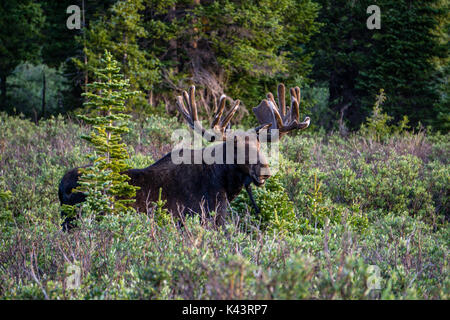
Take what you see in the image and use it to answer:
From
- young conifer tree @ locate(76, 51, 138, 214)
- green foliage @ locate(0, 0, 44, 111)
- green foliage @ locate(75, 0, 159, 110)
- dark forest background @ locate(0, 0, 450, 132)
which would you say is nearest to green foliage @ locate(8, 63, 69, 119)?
green foliage @ locate(0, 0, 44, 111)

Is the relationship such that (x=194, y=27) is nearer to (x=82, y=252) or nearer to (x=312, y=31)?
(x=312, y=31)

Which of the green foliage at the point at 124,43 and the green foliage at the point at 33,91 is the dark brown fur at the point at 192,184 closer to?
the green foliage at the point at 124,43

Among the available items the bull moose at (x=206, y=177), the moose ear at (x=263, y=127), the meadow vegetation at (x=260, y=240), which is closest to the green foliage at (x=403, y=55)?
the meadow vegetation at (x=260, y=240)

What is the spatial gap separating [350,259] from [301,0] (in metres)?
16.0

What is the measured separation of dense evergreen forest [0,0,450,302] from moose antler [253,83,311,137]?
4 centimetres

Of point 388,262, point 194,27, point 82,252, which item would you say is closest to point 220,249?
point 82,252

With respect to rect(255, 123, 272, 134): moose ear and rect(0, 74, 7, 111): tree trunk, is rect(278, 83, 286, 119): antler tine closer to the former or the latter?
rect(255, 123, 272, 134): moose ear

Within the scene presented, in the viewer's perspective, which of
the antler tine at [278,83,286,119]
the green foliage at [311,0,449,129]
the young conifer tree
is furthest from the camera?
the green foliage at [311,0,449,129]

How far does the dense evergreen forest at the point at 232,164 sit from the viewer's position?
3396 mm

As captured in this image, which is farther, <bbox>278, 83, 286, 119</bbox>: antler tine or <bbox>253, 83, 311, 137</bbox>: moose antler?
<bbox>278, 83, 286, 119</bbox>: antler tine

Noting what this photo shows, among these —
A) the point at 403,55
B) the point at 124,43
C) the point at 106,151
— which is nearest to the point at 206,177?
the point at 106,151

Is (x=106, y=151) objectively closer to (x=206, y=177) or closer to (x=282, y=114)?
(x=206, y=177)

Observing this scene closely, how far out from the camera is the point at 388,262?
4.04m

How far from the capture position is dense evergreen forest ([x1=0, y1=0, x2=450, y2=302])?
11.1 feet
